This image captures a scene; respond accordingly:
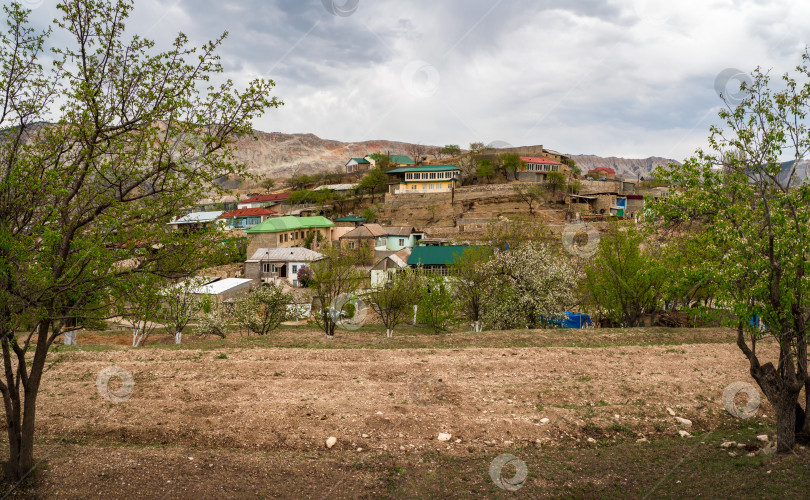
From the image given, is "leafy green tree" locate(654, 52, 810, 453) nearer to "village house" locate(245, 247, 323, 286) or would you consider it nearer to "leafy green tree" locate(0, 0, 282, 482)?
"leafy green tree" locate(0, 0, 282, 482)

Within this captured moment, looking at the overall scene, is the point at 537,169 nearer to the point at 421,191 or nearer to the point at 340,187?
the point at 421,191

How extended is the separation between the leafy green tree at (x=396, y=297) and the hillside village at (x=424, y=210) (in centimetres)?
1613

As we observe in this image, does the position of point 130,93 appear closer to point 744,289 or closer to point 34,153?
point 34,153

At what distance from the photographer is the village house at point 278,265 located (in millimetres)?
64500

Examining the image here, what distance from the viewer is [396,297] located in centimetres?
3406

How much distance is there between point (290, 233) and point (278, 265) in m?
18.4

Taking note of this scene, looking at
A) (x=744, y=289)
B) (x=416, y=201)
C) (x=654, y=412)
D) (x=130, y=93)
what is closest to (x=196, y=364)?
(x=130, y=93)

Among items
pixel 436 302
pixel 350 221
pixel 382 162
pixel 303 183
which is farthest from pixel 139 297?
pixel 303 183

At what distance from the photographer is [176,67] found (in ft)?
30.9

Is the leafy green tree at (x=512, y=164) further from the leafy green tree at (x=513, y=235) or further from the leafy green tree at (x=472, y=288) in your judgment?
the leafy green tree at (x=472, y=288)

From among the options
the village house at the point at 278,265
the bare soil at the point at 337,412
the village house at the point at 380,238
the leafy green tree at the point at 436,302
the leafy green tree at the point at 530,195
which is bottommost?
the bare soil at the point at 337,412

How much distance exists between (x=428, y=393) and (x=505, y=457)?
13.0ft

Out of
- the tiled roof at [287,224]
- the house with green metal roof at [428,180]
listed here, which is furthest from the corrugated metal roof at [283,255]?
the house with green metal roof at [428,180]

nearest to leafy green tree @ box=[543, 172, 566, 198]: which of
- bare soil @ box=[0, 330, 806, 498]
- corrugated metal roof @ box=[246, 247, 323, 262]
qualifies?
corrugated metal roof @ box=[246, 247, 323, 262]
